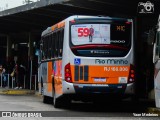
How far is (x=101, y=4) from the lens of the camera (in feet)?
85.6

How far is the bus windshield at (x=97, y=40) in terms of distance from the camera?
1850 cm

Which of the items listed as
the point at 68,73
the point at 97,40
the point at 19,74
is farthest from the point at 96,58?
the point at 19,74

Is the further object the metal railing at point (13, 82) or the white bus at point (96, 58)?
the metal railing at point (13, 82)

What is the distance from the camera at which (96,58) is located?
18359 millimetres

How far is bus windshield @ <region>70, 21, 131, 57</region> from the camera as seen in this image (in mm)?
18500

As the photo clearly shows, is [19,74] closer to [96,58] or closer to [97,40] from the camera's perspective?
[97,40]

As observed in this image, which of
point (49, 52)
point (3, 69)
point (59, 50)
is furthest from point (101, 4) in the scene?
point (3, 69)

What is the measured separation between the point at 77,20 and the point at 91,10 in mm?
9725

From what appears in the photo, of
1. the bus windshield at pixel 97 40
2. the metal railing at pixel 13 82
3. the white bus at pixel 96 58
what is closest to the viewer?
the white bus at pixel 96 58

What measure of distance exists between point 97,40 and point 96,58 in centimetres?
66

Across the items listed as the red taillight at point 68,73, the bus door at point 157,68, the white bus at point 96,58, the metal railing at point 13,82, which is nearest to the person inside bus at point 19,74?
the metal railing at point 13,82

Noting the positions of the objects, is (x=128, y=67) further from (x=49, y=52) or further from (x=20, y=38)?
(x=20, y=38)

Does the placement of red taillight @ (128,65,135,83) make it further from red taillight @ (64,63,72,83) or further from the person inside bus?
the person inside bus

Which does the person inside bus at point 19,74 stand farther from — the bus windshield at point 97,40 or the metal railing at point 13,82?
the bus windshield at point 97,40
